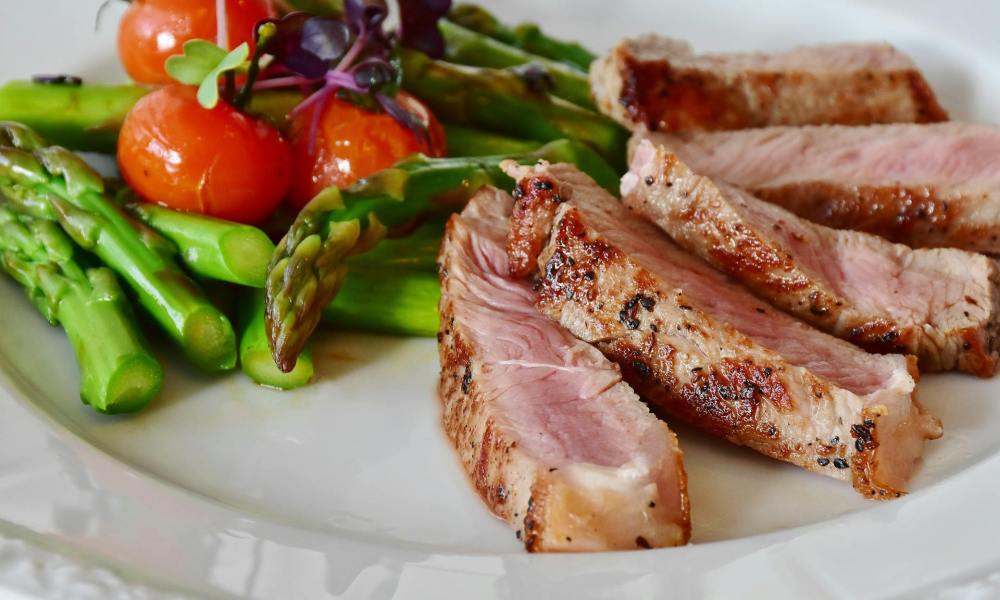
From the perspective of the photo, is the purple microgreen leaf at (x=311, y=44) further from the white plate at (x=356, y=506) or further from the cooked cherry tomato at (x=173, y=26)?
the white plate at (x=356, y=506)

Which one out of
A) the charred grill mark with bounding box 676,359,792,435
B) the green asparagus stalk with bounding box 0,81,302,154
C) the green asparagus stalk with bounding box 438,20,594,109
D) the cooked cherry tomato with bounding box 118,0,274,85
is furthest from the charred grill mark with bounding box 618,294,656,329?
the cooked cherry tomato with bounding box 118,0,274,85

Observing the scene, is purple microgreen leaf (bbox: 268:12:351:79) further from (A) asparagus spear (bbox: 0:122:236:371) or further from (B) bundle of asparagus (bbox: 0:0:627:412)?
(A) asparagus spear (bbox: 0:122:236:371)

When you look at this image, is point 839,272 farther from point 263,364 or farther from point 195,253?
point 195,253

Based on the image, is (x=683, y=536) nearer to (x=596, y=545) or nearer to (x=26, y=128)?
(x=596, y=545)

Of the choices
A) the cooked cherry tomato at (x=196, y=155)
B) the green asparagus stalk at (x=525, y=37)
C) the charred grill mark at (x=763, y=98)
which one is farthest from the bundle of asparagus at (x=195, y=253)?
the green asparagus stalk at (x=525, y=37)

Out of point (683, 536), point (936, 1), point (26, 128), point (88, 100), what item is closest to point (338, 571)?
point (683, 536)
